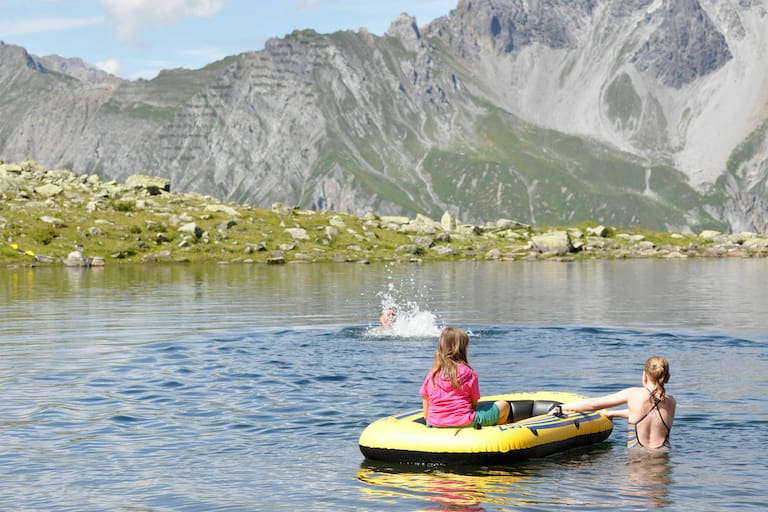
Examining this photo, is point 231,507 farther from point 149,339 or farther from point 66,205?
point 66,205

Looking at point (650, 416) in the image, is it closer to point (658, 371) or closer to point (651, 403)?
point (651, 403)

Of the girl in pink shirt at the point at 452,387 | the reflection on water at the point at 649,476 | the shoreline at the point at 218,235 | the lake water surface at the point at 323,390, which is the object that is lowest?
the reflection on water at the point at 649,476

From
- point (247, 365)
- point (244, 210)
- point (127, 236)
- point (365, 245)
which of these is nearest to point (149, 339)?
point (247, 365)

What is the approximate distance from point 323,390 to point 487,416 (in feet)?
32.8

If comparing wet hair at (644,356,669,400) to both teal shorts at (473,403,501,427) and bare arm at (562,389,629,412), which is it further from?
teal shorts at (473,403,501,427)

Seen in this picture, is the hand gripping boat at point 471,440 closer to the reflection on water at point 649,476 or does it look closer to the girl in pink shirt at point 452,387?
the girl in pink shirt at point 452,387

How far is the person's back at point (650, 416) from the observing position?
890 inches

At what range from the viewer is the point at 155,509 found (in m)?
18.8

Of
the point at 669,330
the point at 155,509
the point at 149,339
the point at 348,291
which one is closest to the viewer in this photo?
the point at 155,509

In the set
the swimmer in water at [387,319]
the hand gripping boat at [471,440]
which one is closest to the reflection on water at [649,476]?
the hand gripping boat at [471,440]

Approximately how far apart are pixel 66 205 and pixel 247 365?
299 feet

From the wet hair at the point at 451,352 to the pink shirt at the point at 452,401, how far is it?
6.1 inches

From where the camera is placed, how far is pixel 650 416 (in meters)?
22.7

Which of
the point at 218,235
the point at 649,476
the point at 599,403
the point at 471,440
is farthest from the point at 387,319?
the point at 218,235
